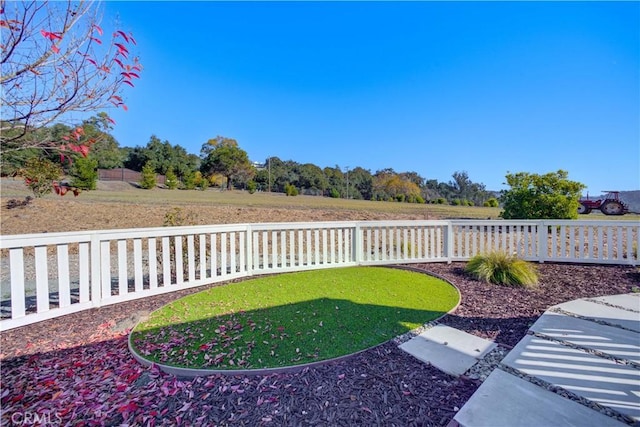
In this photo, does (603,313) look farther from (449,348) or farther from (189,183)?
(189,183)

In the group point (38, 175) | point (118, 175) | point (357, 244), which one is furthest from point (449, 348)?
point (118, 175)

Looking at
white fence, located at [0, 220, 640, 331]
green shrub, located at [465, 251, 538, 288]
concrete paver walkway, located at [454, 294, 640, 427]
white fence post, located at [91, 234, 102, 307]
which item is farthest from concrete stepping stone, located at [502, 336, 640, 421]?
white fence post, located at [91, 234, 102, 307]

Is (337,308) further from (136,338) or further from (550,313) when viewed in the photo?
(550,313)

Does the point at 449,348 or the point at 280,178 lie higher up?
the point at 280,178

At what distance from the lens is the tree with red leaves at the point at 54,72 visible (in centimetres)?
169

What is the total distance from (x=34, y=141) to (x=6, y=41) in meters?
0.55

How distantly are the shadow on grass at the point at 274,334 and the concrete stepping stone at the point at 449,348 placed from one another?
0.75ft

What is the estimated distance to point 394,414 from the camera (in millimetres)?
1692

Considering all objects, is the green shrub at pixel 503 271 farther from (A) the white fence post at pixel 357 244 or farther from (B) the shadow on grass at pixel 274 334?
(A) the white fence post at pixel 357 244

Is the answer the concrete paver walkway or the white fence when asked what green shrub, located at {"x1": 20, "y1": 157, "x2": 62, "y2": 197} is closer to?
the white fence

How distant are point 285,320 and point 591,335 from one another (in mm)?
2871

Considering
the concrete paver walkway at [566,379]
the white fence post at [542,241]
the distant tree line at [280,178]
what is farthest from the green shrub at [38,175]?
the distant tree line at [280,178]

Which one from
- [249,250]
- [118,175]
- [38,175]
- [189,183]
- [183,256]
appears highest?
[118,175]

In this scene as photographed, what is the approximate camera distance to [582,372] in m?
2.03
